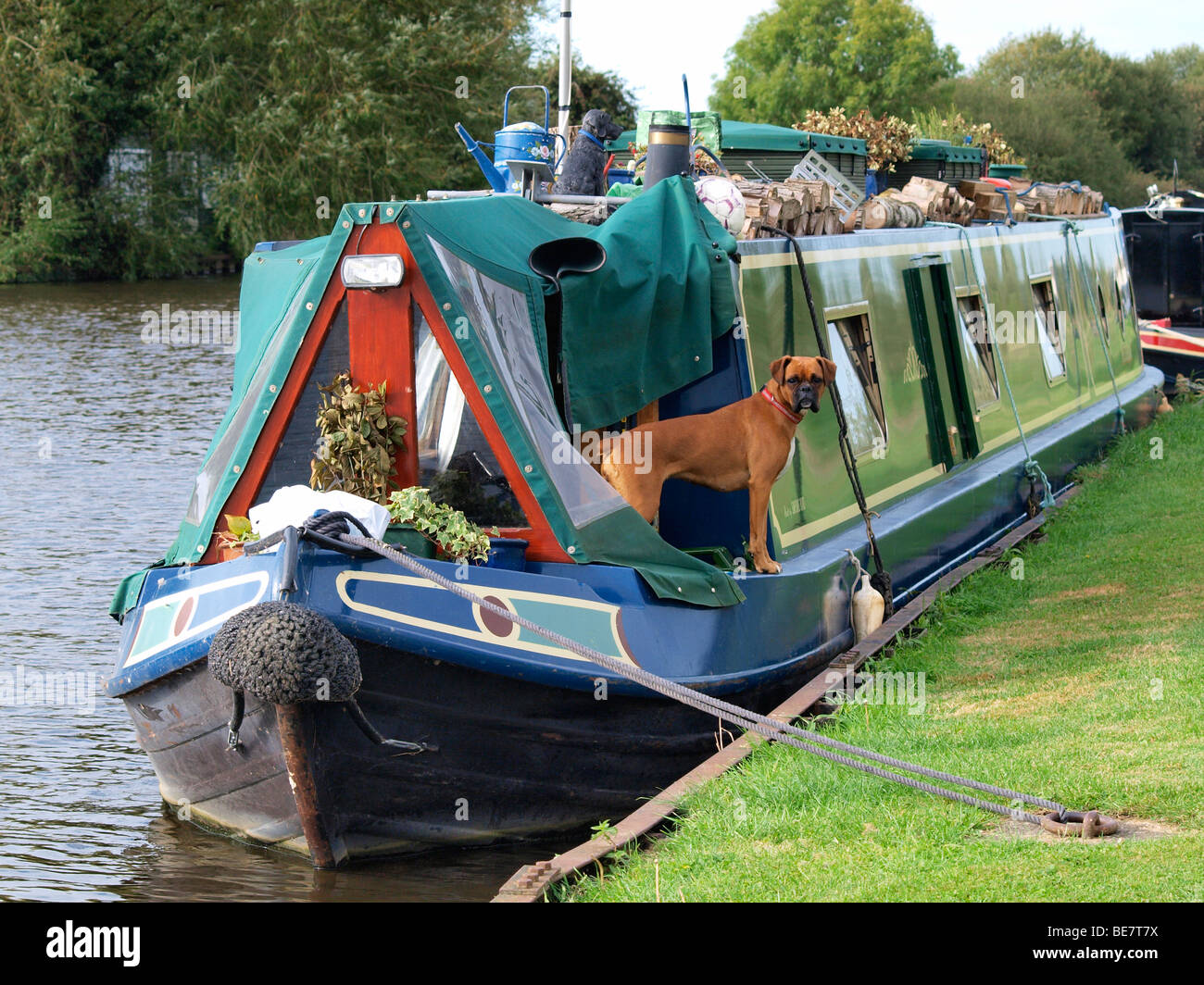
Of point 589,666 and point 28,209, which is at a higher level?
point 28,209

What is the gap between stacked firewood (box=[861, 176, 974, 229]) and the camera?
935cm

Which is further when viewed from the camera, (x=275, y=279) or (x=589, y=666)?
(x=275, y=279)

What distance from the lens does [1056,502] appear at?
1162cm

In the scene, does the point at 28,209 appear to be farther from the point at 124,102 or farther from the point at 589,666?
the point at 589,666

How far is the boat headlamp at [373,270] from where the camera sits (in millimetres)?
5664

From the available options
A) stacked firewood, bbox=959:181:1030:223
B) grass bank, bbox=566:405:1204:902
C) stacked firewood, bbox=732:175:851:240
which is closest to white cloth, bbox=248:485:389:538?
grass bank, bbox=566:405:1204:902

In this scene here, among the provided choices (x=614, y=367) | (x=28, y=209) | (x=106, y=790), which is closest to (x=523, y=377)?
(x=614, y=367)

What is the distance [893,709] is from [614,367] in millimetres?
1854

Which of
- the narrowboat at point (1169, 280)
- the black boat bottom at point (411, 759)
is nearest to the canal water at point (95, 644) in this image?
the black boat bottom at point (411, 759)

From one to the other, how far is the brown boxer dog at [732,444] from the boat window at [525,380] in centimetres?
26

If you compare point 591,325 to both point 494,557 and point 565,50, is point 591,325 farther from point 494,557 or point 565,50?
point 565,50

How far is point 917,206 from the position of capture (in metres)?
10.3

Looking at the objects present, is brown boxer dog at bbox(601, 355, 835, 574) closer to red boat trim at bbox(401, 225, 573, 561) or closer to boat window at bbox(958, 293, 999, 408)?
red boat trim at bbox(401, 225, 573, 561)

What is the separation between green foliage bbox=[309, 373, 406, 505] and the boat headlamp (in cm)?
40
